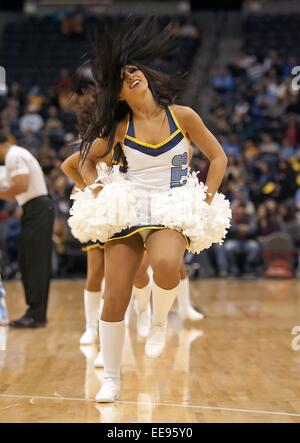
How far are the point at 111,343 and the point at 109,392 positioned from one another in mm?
241

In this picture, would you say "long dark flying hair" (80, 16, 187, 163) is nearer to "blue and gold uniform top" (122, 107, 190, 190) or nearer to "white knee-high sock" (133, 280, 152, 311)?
"blue and gold uniform top" (122, 107, 190, 190)

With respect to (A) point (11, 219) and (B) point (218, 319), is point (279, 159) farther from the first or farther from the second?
(B) point (218, 319)

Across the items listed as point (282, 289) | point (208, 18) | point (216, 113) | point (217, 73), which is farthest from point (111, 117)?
point (208, 18)

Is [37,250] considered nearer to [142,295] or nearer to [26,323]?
[26,323]

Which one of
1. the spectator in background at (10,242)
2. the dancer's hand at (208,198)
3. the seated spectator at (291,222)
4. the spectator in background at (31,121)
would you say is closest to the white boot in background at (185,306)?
the dancer's hand at (208,198)

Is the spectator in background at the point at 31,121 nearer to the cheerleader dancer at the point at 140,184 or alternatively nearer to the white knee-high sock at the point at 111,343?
the cheerleader dancer at the point at 140,184

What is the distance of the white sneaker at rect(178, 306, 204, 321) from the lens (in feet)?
24.9

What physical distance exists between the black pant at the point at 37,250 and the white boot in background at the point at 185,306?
Result: 1.16 metres

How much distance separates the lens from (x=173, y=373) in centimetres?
516

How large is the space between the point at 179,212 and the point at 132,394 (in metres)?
1.01

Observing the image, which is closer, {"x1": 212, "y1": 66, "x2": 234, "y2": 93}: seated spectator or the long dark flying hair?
the long dark flying hair

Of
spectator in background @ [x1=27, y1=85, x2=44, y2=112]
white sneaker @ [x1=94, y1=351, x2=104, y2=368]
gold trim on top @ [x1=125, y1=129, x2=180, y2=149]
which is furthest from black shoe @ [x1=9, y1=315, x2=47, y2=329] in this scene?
spectator in background @ [x1=27, y1=85, x2=44, y2=112]

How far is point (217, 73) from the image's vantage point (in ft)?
56.3

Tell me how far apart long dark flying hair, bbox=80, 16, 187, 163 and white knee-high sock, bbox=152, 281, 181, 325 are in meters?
0.76
